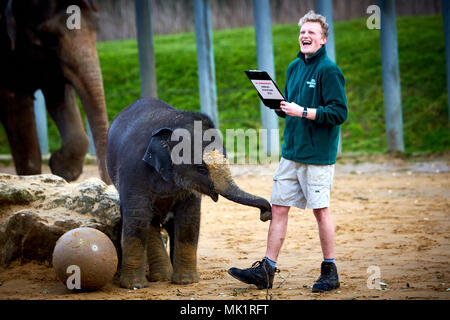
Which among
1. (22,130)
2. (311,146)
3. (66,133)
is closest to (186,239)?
(311,146)

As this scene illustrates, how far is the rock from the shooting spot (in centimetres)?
659

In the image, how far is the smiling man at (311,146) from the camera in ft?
18.8

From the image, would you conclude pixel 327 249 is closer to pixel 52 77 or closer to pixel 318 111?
pixel 318 111

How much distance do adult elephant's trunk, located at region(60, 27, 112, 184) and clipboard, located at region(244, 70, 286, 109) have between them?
3940 mm

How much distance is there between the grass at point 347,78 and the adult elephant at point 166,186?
13003 mm

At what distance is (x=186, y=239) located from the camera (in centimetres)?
662

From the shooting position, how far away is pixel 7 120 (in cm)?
1103

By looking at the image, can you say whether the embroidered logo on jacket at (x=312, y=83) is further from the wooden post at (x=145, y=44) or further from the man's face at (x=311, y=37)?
the wooden post at (x=145, y=44)

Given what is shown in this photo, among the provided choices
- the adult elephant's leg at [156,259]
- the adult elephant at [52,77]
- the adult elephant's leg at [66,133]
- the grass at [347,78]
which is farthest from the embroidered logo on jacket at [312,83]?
the grass at [347,78]

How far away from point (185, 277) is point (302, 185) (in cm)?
150

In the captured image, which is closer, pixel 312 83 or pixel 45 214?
→ pixel 312 83

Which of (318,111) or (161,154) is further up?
(318,111)

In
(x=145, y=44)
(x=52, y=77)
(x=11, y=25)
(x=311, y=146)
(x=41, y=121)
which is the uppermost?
(x=145, y=44)

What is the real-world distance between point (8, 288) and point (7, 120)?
5388 millimetres
